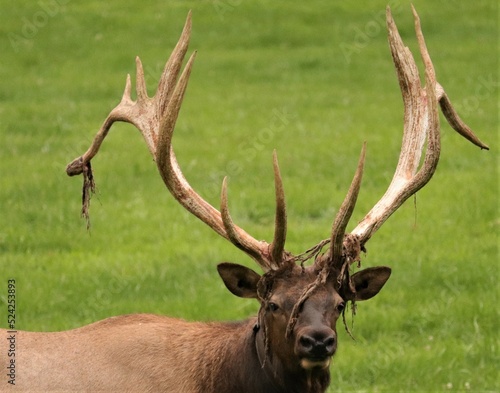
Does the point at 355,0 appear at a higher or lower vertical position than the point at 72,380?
higher

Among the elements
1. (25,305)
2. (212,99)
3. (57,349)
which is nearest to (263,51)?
(212,99)

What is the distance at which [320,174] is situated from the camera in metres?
15.7

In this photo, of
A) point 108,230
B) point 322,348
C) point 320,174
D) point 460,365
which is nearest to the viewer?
point 322,348

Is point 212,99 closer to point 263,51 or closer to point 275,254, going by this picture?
point 263,51

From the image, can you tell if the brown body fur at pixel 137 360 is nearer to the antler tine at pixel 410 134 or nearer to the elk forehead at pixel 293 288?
the elk forehead at pixel 293 288

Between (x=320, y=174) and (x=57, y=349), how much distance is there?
355 inches

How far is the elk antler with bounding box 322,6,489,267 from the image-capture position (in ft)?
21.7

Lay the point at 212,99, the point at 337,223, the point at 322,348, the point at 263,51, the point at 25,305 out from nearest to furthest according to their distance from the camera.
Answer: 1. the point at 322,348
2. the point at 337,223
3. the point at 25,305
4. the point at 212,99
5. the point at 263,51

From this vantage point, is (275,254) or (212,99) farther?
(212,99)

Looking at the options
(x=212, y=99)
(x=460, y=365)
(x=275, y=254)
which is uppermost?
(x=212, y=99)
